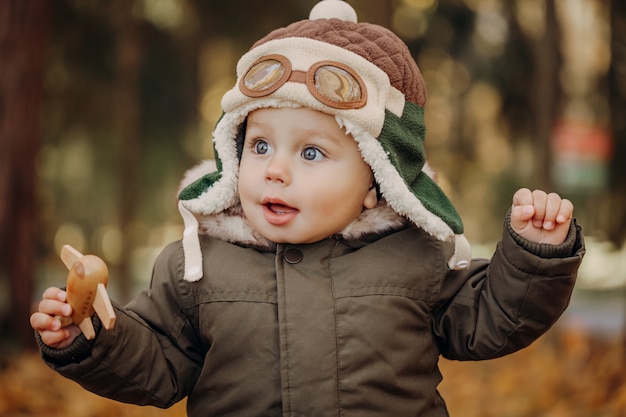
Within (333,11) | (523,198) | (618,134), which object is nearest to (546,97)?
(618,134)

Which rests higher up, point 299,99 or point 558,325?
point 299,99

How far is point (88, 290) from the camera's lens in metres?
2.03

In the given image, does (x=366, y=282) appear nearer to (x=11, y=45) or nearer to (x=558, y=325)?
(x=11, y=45)

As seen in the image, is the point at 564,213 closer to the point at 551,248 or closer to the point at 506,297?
the point at 551,248

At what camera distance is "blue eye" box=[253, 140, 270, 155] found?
7.70ft

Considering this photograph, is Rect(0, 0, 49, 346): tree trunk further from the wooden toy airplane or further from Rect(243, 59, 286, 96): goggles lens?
the wooden toy airplane

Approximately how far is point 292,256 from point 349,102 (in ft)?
1.53

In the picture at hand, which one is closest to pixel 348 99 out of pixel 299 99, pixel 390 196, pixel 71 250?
pixel 299 99

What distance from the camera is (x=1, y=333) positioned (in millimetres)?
6332

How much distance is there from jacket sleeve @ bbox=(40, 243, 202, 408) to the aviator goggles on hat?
547mm

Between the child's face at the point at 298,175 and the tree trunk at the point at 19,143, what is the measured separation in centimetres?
453

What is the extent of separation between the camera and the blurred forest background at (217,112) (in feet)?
20.6

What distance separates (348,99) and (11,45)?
4757 millimetres

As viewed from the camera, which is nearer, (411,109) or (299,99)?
(299,99)
